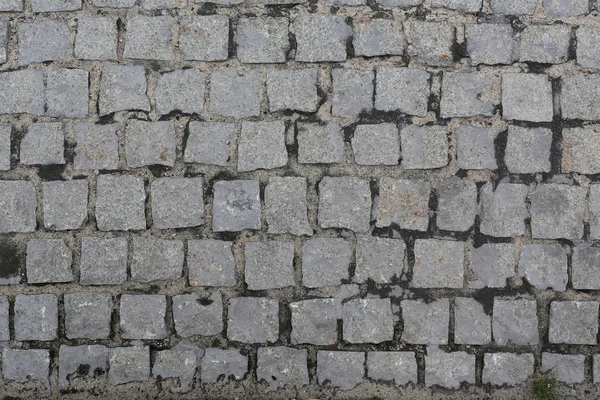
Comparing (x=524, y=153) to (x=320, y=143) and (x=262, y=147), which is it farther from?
(x=262, y=147)

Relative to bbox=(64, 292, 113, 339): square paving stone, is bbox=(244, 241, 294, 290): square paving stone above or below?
above

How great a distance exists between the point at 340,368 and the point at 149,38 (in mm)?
2137

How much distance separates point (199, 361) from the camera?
3.56 metres

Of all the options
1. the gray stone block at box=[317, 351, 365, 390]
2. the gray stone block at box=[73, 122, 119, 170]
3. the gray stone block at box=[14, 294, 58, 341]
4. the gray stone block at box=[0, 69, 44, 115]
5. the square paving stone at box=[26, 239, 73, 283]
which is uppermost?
the gray stone block at box=[0, 69, 44, 115]

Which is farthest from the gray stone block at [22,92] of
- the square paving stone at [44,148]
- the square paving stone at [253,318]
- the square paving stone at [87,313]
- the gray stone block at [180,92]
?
the square paving stone at [253,318]

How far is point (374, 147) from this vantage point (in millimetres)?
3543

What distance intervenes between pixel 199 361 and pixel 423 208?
152cm

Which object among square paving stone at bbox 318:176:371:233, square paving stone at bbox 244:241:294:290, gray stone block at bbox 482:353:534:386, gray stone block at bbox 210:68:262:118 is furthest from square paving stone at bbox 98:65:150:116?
gray stone block at bbox 482:353:534:386

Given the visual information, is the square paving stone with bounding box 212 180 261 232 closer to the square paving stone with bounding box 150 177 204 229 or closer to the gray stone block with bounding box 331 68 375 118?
the square paving stone with bounding box 150 177 204 229

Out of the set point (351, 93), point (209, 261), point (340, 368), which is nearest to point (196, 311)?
point (209, 261)

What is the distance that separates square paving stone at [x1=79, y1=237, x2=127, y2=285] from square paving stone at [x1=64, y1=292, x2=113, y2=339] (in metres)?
0.08

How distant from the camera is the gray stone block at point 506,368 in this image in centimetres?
357

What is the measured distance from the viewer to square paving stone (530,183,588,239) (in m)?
3.56

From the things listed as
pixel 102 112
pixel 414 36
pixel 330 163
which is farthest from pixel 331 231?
pixel 102 112
